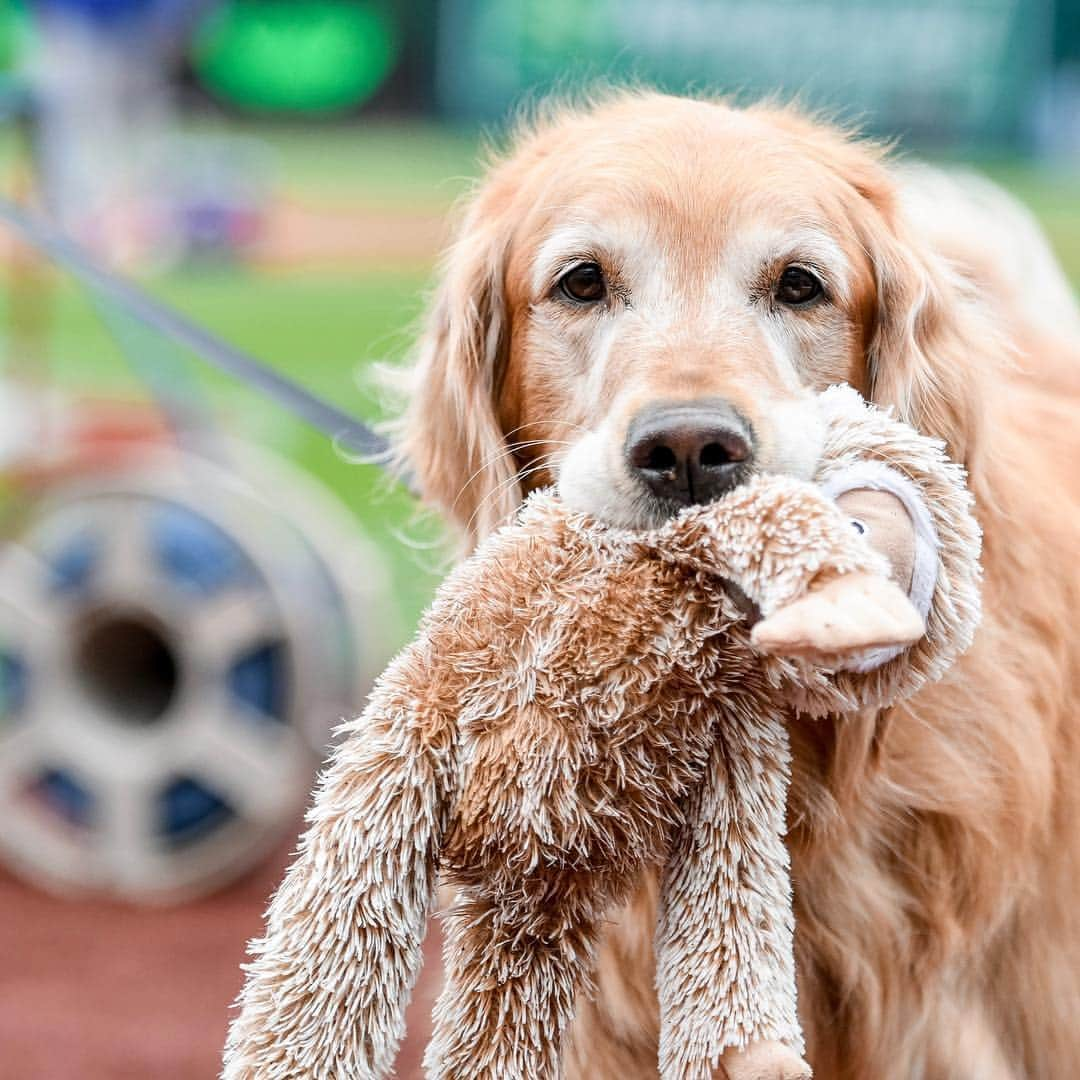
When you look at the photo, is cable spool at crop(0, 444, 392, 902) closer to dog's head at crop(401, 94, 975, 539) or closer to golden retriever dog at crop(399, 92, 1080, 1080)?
dog's head at crop(401, 94, 975, 539)

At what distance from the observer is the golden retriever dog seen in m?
2.64

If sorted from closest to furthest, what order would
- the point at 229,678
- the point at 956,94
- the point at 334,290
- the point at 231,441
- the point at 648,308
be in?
the point at 648,308
the point at 229,678
the point at 231,441
the point at 334,290
the point at 956,94

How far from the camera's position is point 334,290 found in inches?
838

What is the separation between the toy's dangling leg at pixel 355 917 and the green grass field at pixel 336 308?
1.30 m

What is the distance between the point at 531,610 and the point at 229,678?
11.0 ft

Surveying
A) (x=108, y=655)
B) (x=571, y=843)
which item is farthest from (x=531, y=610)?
(x=108, y=655)

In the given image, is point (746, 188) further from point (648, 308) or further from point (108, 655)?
point (108, 655)

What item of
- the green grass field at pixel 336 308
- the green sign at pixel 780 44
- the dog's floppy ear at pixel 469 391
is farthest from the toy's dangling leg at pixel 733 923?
the green sign at pixel 780 44

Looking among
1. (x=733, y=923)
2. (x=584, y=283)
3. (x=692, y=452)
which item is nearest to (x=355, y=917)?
(x=733, y=923)

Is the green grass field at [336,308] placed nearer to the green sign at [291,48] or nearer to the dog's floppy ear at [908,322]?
the dog's floppy ear at [908,322]

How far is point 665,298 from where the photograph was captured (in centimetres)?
262

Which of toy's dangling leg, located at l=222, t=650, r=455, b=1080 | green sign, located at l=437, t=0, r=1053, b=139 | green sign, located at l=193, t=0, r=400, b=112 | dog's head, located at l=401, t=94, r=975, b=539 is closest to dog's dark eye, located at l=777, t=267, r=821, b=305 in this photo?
dog's head, located at l=401, t=94, r=975, b=539

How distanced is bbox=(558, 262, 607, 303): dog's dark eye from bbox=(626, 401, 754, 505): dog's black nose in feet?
1.88

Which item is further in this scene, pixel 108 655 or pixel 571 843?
pixel 108 655
